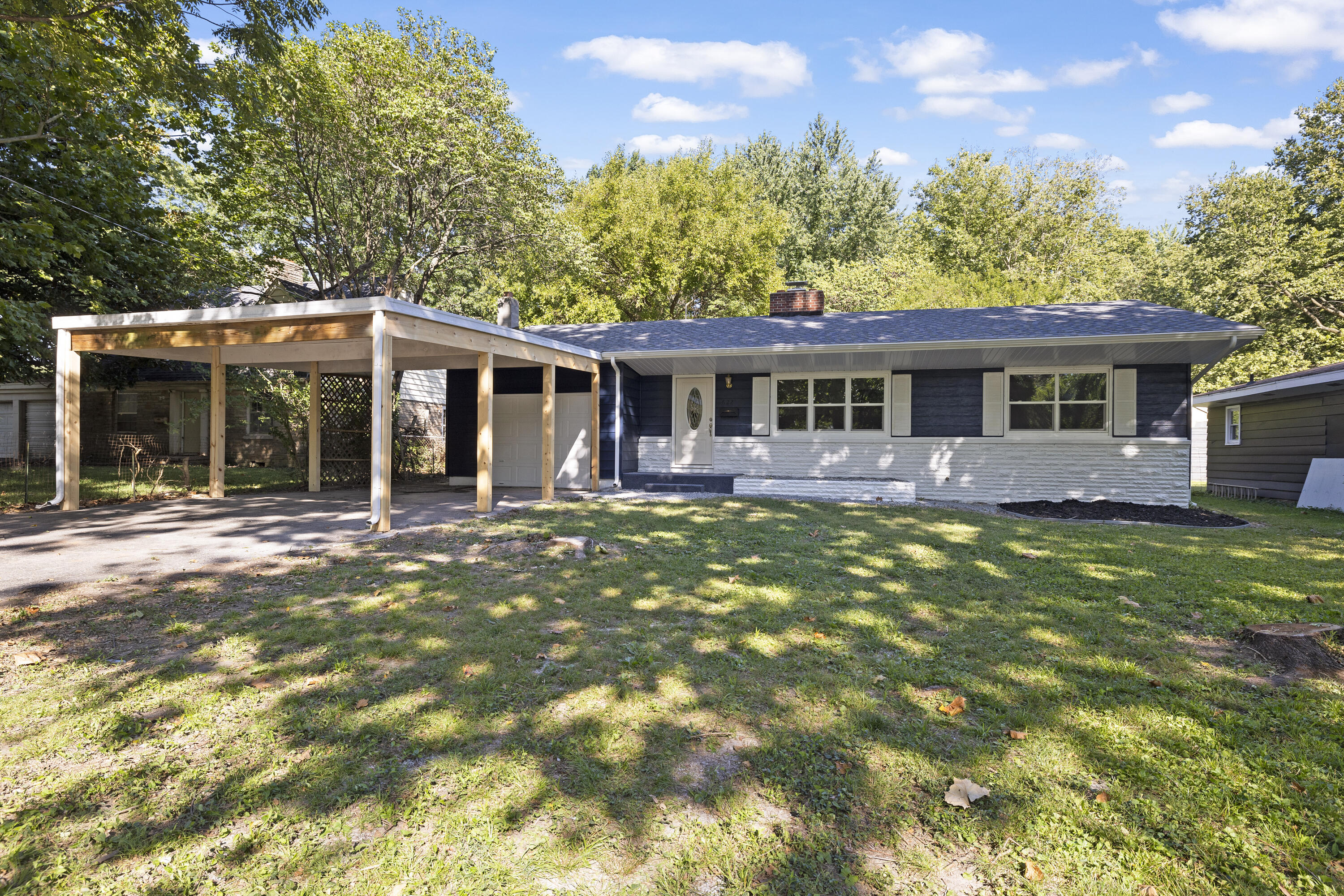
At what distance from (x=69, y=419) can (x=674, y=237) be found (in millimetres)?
21448

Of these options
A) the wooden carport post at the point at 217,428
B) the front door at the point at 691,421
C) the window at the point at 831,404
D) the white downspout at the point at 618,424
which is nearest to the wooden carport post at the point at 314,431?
the wooden carport post at the point at 217,428

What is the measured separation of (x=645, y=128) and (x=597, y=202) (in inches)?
313

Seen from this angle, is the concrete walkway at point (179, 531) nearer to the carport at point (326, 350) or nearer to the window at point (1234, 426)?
the carport at point (326, 350)

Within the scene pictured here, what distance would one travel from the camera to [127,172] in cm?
1157

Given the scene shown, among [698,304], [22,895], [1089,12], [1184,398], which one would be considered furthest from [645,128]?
[22,895]

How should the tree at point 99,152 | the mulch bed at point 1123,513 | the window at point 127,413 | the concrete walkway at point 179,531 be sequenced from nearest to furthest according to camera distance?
the concrete walkway at point 179,531 → the tree at point 99,152 → the mulch bed at point 1123,513 → the window at point 127,413

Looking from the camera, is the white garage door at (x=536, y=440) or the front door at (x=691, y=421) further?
the front door at (x=691, y=421)

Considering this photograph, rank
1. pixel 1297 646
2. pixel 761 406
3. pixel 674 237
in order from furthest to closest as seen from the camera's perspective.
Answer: pixel 674 237 < pixel 761 406 < pixel 1297 646

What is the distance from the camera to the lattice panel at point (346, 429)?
14.3m

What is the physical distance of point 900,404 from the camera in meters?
13.2

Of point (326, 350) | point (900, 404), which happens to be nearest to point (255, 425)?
point (326, 350)

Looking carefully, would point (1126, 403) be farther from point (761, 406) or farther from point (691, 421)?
point (691, 421)

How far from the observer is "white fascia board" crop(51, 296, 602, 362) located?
7.86 metres

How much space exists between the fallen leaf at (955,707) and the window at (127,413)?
26.7m
